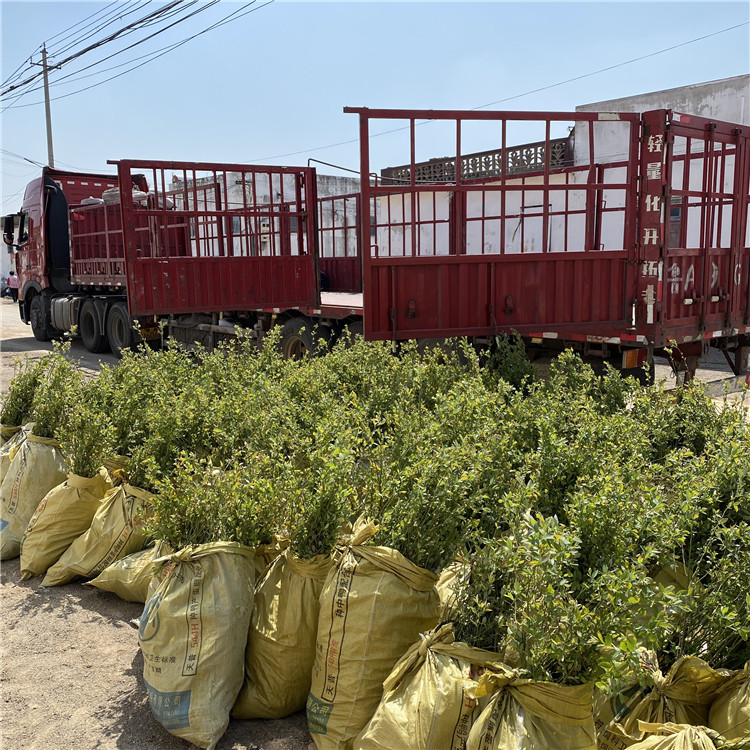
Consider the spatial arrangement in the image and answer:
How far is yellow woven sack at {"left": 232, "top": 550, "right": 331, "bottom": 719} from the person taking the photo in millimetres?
2664

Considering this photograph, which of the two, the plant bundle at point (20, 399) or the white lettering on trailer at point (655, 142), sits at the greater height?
the white lettering on trailer at point (655, 142)

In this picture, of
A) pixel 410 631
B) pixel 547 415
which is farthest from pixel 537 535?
pixel 547 415

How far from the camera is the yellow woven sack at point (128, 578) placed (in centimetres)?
347

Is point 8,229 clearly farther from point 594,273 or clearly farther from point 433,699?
point 433,699

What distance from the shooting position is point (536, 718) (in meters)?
1.92

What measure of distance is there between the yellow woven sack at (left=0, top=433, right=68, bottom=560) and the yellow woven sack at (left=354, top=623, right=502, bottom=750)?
9.55 ft

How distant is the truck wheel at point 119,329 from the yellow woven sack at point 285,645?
10.4 m

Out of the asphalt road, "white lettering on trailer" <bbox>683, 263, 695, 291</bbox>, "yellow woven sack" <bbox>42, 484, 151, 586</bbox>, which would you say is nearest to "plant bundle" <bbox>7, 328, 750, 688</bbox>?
"yellow woven sack" <bbox>42, 484, 151, 586</bbox>

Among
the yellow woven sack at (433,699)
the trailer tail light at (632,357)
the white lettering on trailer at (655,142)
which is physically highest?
the white lettering on trailer at (655,142)

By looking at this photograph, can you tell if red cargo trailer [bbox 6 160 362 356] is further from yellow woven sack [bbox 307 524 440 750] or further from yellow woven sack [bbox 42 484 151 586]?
yellow woven sack [bbox 307 524 440 750]

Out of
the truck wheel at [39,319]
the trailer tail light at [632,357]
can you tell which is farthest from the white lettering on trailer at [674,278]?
the truck wheel at [39,319]

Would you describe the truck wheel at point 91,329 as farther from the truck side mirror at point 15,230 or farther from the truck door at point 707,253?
the truck door at point 707,253

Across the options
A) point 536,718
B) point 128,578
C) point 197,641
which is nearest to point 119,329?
point 128,578

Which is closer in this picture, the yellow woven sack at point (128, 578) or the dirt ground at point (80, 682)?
the dirt ground at point (80, 682)
